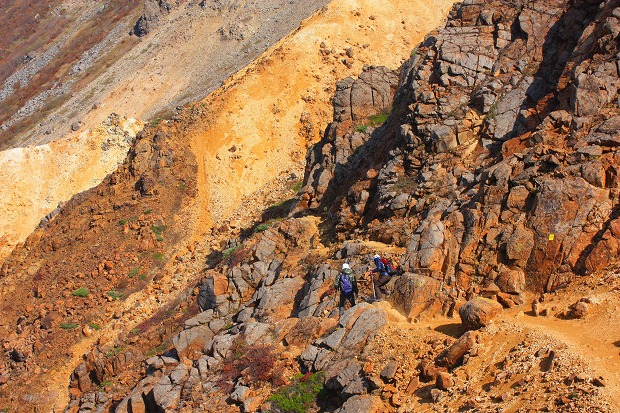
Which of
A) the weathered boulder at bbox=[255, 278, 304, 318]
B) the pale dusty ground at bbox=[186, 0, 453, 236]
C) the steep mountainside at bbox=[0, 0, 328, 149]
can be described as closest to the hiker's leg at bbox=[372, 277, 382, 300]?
the weathered boulder at bbox=[255, 278, 304, 318]

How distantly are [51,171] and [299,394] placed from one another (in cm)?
3322

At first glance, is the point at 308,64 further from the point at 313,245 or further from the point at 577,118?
the point at 577,118

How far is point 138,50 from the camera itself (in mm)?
67188

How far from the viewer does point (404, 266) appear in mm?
16375

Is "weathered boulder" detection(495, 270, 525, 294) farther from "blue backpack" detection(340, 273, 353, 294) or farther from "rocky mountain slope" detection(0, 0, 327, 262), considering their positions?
"rocky mountain slope" detection(0, 0, 327, 262)

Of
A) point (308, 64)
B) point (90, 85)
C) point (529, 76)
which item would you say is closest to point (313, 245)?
point (529, 76)

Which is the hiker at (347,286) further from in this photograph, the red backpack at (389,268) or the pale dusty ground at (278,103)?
the pale dusty ground at (278,103)

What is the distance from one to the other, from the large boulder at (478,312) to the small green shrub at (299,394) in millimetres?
3495

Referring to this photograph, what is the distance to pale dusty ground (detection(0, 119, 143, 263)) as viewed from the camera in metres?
40.2

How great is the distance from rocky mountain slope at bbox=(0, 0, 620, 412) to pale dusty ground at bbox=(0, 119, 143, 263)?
5318mm

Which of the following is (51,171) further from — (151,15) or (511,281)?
(151,15)

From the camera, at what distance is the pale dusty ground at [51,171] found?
132ft

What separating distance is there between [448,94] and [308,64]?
21167mm

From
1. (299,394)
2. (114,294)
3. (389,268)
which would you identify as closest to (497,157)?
(389,268)
